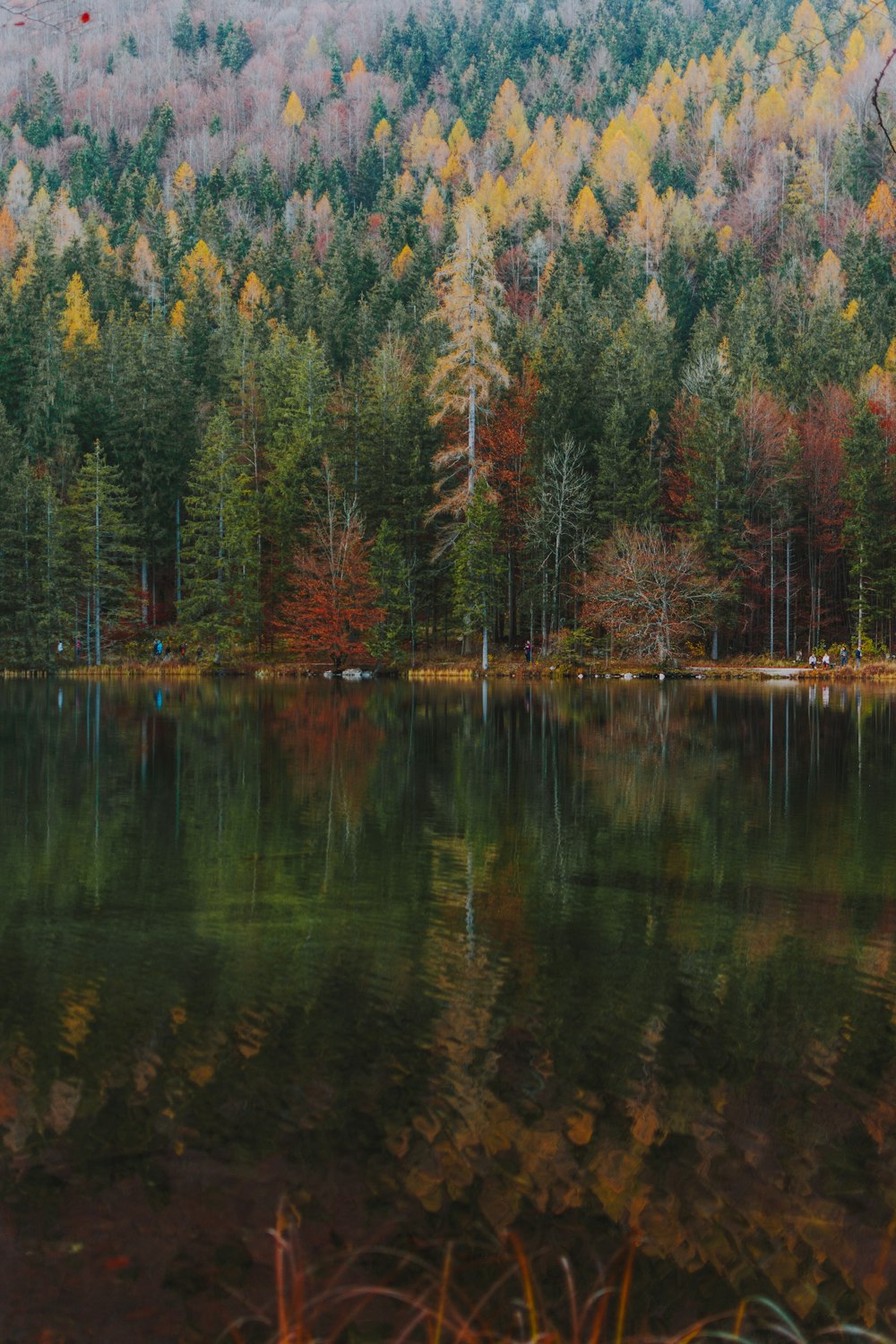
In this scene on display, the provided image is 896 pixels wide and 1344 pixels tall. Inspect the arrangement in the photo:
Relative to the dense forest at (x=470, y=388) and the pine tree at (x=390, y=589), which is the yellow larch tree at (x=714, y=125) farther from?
the pine tree at (x=390, y=589)

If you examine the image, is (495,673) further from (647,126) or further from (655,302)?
(647,126)

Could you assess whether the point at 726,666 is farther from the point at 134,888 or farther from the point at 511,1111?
the point at 511,1111

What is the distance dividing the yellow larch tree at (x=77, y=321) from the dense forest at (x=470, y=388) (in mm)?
372

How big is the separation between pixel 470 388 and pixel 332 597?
39.5ft

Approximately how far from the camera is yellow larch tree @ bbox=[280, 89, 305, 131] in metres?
163

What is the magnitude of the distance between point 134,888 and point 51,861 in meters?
1.66

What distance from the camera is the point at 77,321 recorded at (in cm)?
8850

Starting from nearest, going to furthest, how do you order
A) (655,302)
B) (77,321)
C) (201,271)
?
1. (77,321)
2. (655,302)
3. (201,271)

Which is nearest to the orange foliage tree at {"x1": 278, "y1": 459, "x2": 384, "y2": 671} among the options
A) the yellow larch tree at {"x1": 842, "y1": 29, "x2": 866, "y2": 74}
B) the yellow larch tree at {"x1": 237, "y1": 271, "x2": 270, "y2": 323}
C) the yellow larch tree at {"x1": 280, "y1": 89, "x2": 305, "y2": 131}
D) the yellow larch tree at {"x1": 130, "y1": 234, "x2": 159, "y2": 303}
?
the yellow larch tree at {"x1": 237, "y1": 271, "x2": 270, "y2": 323}

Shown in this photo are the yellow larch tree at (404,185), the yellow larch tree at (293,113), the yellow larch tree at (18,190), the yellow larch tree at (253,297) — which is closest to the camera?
the yellow larch tree at (253,297)

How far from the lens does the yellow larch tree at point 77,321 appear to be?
79938 mm

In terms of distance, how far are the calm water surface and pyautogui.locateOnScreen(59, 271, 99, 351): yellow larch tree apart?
234 ft

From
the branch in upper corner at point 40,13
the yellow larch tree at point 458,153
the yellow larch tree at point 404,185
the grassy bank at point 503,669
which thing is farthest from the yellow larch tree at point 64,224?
the branch in upper corner at point 40,13

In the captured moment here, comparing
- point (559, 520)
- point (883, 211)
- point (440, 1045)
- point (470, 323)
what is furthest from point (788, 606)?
point (883, 211)
